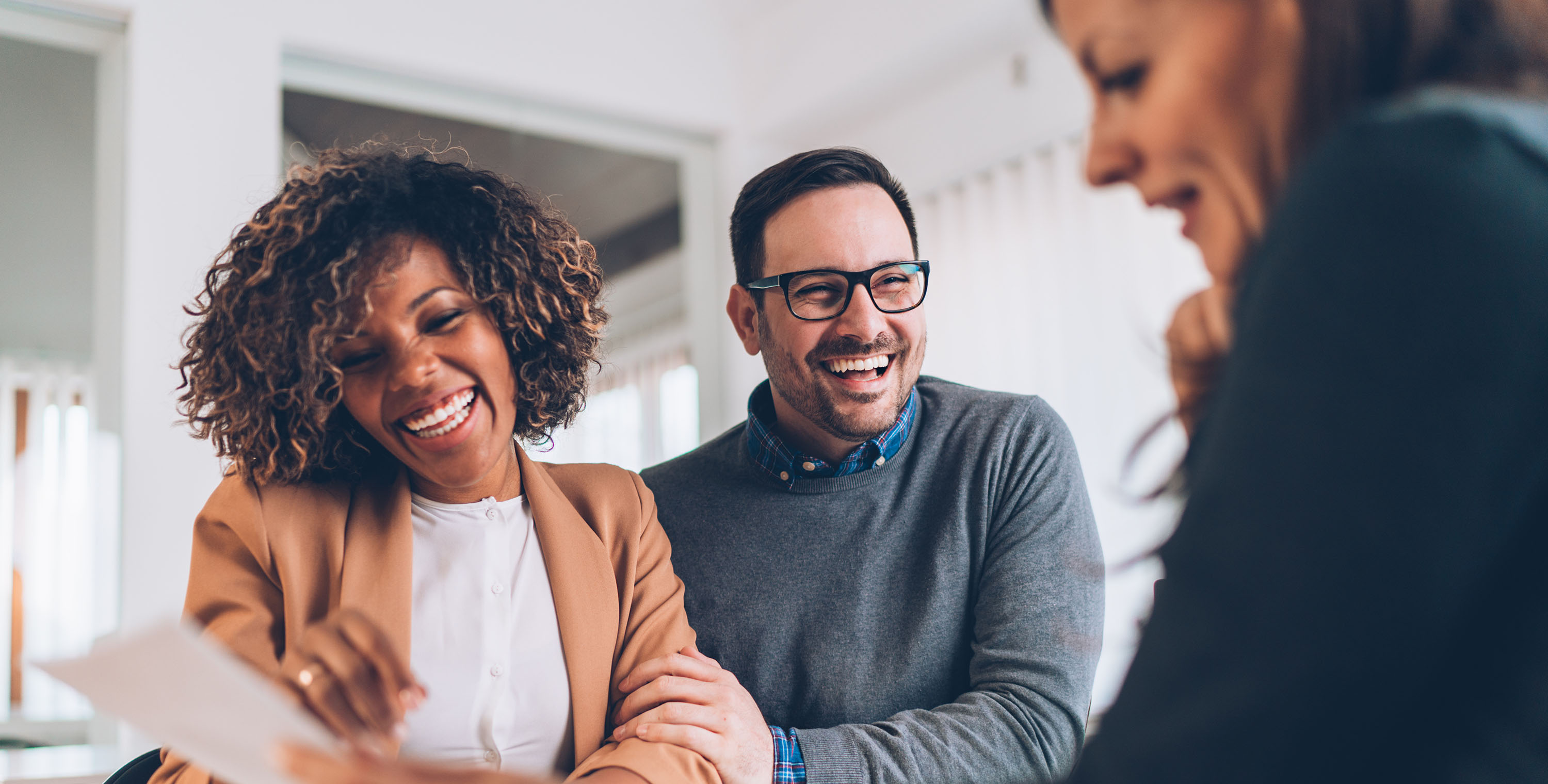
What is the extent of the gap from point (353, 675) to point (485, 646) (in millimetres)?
516

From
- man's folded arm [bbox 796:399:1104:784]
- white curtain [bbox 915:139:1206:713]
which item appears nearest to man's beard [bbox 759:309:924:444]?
man's folded arm [bbox 796:399:1104:784]

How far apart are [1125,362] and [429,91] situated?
258cm

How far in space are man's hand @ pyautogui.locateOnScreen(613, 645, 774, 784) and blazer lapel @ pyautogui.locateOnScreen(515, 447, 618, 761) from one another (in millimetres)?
33

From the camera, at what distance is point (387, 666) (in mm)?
683

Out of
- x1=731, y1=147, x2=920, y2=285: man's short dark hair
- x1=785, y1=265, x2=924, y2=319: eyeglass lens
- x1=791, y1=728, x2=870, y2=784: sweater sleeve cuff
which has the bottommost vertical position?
x1=791, y1=728, x2=870, y2=784: sweater sleeve cuff

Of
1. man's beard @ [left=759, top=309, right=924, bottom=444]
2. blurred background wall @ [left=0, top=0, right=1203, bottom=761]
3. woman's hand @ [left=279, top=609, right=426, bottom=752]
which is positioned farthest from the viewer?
blurred background wall @ [left=0, top=0, right=1203, bottom=761]

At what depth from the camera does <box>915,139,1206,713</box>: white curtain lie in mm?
3205

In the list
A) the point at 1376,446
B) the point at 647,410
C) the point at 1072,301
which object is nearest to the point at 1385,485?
the point at 1376,446

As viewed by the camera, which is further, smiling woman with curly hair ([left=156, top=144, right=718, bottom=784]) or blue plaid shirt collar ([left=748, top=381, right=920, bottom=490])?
blue plaid shirt collar ([left=748, top=381, right=920, bottom=490])

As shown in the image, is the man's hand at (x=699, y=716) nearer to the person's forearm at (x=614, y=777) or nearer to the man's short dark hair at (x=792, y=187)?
the person's forearm at (x=614, y=777)

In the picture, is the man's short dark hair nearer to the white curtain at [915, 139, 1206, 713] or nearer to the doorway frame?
the white curtain at [915, 139, 1206, 713]

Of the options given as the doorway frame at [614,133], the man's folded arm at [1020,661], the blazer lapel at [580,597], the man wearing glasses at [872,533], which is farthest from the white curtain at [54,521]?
the man's folded arm at [1020,661]

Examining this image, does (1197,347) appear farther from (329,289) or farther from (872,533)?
(872,533)

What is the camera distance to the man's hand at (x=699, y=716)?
45.6 inches
